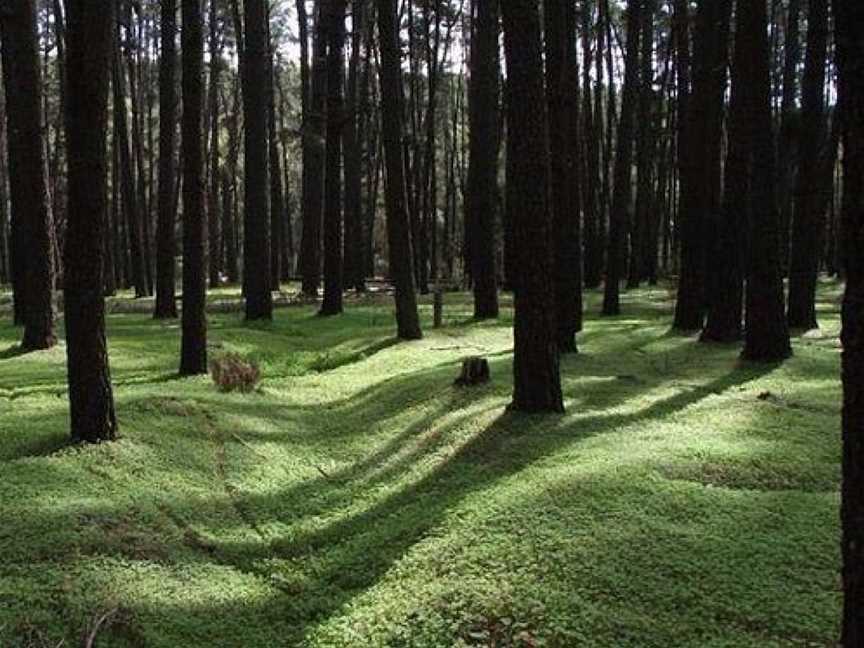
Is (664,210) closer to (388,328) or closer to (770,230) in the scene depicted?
(388,328)

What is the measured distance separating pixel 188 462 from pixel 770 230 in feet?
27.4

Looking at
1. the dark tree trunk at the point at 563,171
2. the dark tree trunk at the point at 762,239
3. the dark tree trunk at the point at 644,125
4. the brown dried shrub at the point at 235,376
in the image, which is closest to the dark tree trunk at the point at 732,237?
the dark tree trunk at the point at 762,239

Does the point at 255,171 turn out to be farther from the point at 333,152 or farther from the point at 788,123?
the point at 788,123

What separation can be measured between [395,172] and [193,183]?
181 inches

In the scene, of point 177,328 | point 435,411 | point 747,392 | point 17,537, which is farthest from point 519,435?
point 177,328

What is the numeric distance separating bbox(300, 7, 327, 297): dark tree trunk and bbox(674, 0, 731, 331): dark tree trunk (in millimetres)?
9101

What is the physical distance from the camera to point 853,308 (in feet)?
10.1

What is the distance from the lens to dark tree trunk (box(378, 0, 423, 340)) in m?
14.7

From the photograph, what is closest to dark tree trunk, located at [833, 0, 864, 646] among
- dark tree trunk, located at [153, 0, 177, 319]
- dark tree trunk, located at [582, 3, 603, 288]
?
dark tree trunk, located at [153, 0, 177, 319]

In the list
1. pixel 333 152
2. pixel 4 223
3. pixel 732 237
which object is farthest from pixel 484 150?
pixel 4 223

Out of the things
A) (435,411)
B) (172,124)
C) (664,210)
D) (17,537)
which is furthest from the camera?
(664,210)

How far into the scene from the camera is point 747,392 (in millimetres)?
9961

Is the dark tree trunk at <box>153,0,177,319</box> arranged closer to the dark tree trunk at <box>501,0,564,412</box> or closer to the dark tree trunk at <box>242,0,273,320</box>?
the dark tree trunk at <box>242,0,273,320</box>

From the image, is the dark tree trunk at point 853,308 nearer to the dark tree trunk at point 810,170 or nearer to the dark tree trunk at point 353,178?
the dark tree trunk at point 810,170
